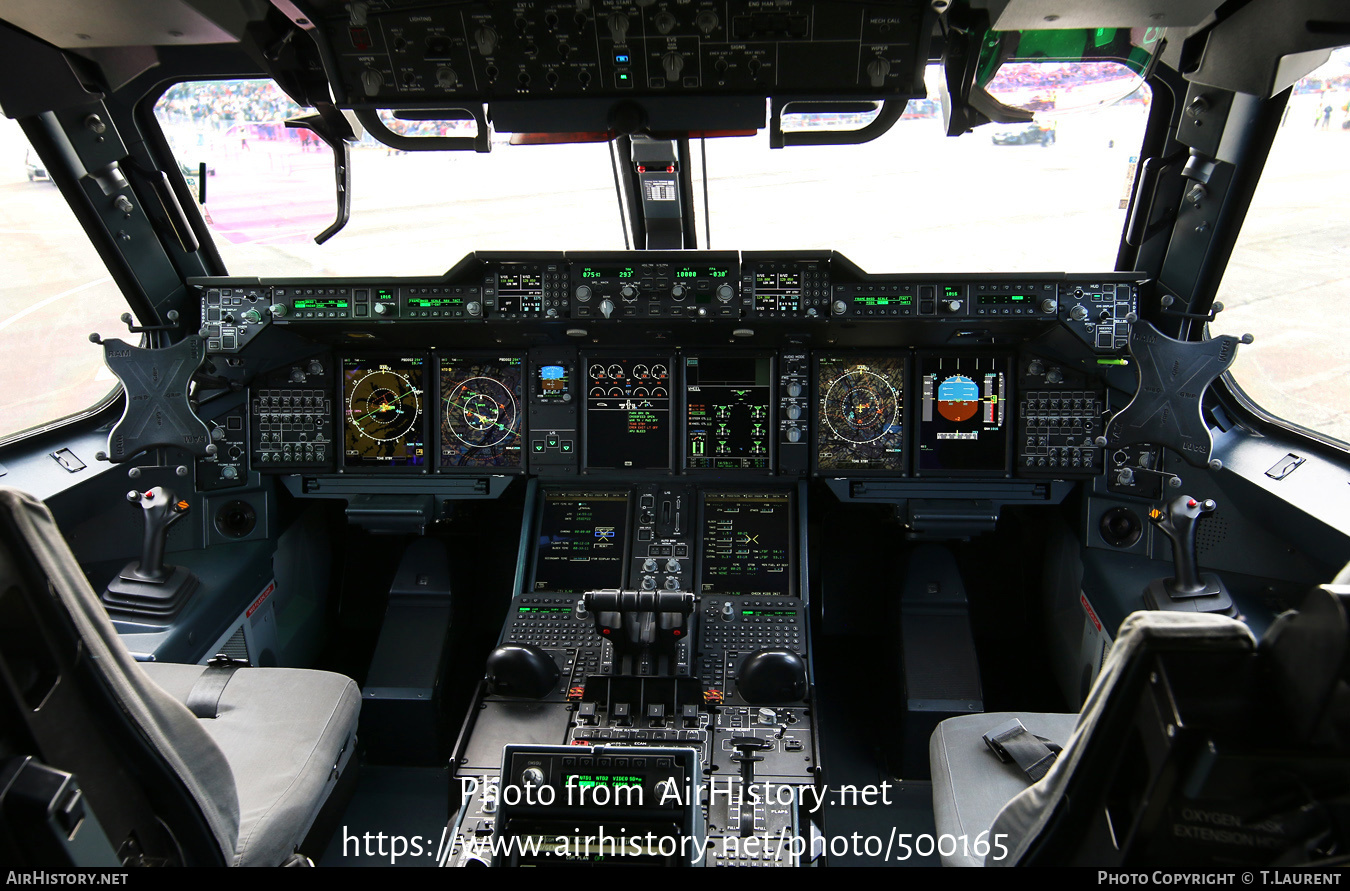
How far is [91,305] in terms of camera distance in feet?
10.2

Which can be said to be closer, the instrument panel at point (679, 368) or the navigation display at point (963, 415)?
the instrument panel at point (679, 368)

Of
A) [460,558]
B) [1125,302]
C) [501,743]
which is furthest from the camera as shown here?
[460,558]

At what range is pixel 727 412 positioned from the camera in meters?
3.23

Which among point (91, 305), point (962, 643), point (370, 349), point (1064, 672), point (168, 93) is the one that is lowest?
point (1064, 672)

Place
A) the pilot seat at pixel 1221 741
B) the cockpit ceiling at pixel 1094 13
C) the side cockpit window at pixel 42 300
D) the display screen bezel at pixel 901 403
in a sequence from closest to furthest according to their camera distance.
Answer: the pilot seat at pixel 1221 741 → the cockpit ceiling at pixel 1094 13 → the side cockpit window at pixel 42 300 → the display screen bezel at pixel 901 403

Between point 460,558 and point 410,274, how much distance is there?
4.24 ft

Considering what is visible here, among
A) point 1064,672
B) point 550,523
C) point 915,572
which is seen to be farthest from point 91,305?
point 1064,672

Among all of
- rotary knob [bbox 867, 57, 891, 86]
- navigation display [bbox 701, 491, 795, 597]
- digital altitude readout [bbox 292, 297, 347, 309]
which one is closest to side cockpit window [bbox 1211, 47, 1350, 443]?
rotary knob [bbox 867, 57, 891, 86]

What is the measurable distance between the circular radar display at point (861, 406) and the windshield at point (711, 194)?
427 millimetres

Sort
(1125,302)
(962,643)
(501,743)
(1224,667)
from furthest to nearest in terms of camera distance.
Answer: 1. (962,643)
2. (1125,302)
3. (501,743)
4. (1224,667)

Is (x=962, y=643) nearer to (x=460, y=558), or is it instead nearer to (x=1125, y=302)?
(x=1125, y=302)

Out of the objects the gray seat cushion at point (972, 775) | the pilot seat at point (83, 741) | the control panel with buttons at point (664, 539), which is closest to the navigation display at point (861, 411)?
the control panel with buttons at point (664, 539)

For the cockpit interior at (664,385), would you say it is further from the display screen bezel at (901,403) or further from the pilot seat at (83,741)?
the pilot seat at (83,741)

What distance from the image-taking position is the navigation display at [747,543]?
122 inches
